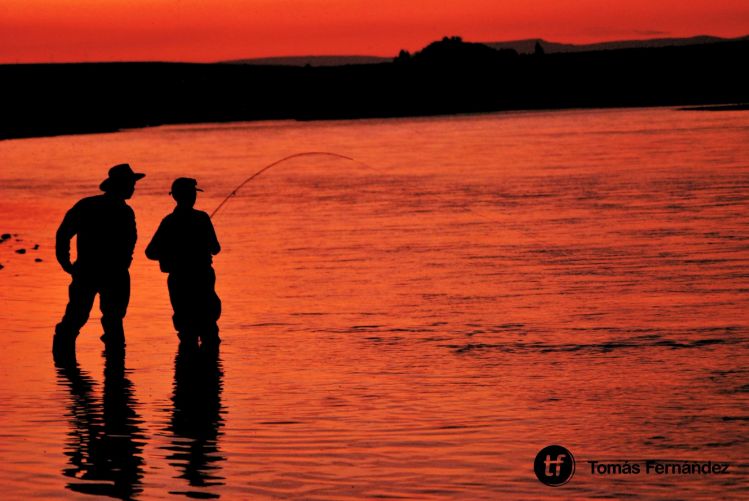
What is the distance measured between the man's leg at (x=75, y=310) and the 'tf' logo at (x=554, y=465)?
3972 mm

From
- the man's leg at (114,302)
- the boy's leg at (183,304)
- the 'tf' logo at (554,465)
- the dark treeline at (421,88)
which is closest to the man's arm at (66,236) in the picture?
the man's leg at (114,302)

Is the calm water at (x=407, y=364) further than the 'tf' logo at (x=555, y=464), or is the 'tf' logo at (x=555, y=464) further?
the calm water at (x=407, y=364)

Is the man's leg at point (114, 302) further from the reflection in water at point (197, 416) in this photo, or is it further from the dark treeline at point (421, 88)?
the dark treeline at point (421, 88)

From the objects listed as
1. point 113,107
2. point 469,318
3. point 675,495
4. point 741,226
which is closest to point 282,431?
point 675,495

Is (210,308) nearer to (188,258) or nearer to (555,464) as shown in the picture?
(188,258)

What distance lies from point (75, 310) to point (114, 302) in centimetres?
28

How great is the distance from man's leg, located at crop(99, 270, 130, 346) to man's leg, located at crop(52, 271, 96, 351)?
9 cm

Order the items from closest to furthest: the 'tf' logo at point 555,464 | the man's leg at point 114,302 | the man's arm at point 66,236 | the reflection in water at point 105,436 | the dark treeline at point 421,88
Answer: the reflection in water at point 105,436 → the 'tf' logo at point 555,464 → the man's arm at point 66,236 → the man's leg at point 114,302 → the dark treeline at point 421,88

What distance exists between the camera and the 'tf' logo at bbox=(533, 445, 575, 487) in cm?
666

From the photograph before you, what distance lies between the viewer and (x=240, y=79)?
150 m

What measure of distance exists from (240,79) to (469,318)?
459ft

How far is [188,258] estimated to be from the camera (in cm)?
984

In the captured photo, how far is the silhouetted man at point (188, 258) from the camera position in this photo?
9.77 metres

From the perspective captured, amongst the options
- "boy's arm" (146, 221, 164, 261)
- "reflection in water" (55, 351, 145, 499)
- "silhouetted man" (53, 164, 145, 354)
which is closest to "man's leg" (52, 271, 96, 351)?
"silhouetted man" (53, 164, 145, 354)
